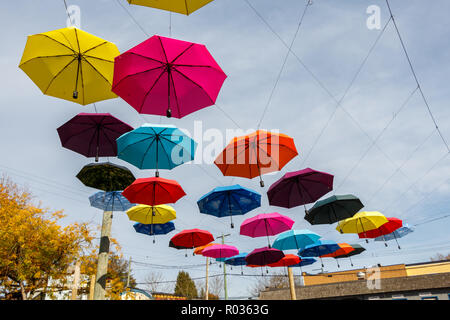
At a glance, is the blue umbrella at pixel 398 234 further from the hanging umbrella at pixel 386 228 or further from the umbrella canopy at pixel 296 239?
the umbrella canopy at pixel 296 239

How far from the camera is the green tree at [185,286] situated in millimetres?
48062

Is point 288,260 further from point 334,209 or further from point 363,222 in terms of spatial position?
point 334,209

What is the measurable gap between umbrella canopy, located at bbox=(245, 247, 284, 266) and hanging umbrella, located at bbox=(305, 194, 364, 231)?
2.45 metres

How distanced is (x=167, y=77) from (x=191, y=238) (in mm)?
8842

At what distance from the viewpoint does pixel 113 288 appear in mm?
15625

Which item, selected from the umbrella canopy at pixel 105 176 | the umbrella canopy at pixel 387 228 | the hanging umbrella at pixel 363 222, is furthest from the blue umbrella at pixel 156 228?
the umbrella canopy at pixel 387 228

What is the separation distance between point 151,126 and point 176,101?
5.69ft

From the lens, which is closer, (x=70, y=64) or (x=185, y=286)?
(x=70, y=64)

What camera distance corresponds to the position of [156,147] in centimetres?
782

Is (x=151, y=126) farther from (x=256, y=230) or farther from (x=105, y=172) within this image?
(x=256, y=230)

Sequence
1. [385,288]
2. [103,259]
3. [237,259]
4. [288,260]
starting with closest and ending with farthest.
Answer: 1. [103,259]
2. [288,260]
3. [237,259]
4. [385,288]

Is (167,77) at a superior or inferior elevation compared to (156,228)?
superior

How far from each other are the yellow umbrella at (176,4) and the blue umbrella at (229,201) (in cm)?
630

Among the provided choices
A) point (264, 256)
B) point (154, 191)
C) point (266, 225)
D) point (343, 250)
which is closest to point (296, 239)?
point (264, 256)
